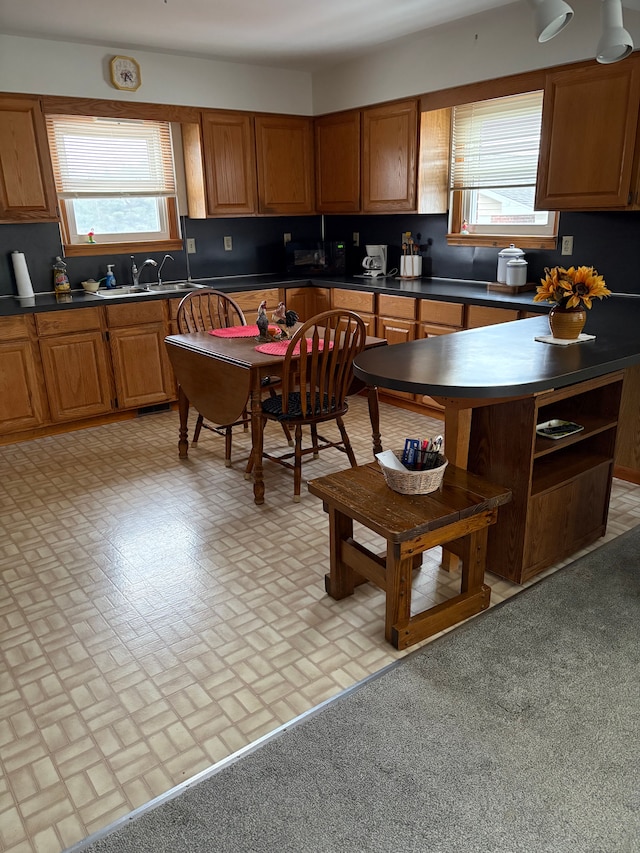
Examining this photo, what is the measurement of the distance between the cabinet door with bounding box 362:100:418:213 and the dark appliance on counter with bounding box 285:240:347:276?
1.55ft

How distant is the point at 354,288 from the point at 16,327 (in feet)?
7.68

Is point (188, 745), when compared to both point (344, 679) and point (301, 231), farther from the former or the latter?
point (301, 231)

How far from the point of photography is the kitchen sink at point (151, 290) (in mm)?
4484

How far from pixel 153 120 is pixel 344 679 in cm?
411

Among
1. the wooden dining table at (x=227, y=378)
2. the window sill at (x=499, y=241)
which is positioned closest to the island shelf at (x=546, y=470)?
the wooden dining table at (x=227, y=378)

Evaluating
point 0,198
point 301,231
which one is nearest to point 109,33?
point 0,198

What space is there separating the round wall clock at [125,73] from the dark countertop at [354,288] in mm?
1418

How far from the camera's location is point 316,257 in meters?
5.40

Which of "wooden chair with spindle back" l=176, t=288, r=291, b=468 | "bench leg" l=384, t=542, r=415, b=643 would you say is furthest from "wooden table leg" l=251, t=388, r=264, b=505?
"bench leg" l=384, t=542, r=415, b=643

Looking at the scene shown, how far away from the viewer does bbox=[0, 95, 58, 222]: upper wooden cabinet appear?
399cm

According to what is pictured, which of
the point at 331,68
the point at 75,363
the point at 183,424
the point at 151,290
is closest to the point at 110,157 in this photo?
the point at 151,290

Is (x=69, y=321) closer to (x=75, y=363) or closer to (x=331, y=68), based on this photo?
(x=75, y=363)

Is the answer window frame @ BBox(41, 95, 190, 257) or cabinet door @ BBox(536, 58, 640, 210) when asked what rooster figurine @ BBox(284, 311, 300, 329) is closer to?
cabinet door @ BBox(536, 58, 640, 210)

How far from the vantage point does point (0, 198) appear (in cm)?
403
